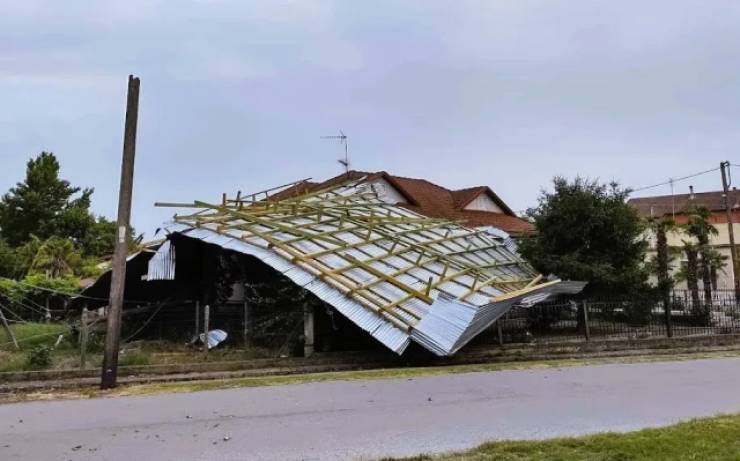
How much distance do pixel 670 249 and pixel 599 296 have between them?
14922mm

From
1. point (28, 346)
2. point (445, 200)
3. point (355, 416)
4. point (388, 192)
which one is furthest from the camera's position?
point (445, 200)

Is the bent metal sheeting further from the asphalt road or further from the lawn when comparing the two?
the asphalt road

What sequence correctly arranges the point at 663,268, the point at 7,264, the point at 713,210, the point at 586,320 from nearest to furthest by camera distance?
the point at 586,320
the point at 663,268
the point at 7,264
the point at 713,210

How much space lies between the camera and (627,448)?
250 inches

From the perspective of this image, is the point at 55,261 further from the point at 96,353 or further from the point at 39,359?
the point at 39,359

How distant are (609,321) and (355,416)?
51.9 feet

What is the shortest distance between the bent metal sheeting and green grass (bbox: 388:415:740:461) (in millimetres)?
9581

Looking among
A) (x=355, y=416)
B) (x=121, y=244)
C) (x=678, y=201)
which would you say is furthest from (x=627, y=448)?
(x=678, y=201)

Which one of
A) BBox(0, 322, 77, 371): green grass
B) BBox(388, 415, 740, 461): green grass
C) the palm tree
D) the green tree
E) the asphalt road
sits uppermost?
the green tree

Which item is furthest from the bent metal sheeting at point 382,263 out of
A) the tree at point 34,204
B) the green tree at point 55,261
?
the tree at point 34,204

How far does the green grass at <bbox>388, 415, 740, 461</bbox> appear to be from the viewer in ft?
20.0

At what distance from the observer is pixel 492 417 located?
29.5 ft

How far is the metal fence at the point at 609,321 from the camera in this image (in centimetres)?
2202

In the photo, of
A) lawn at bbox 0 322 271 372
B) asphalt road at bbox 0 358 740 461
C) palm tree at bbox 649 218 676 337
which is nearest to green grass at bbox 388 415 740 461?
asphalt road at bbox 0 358 740 461
